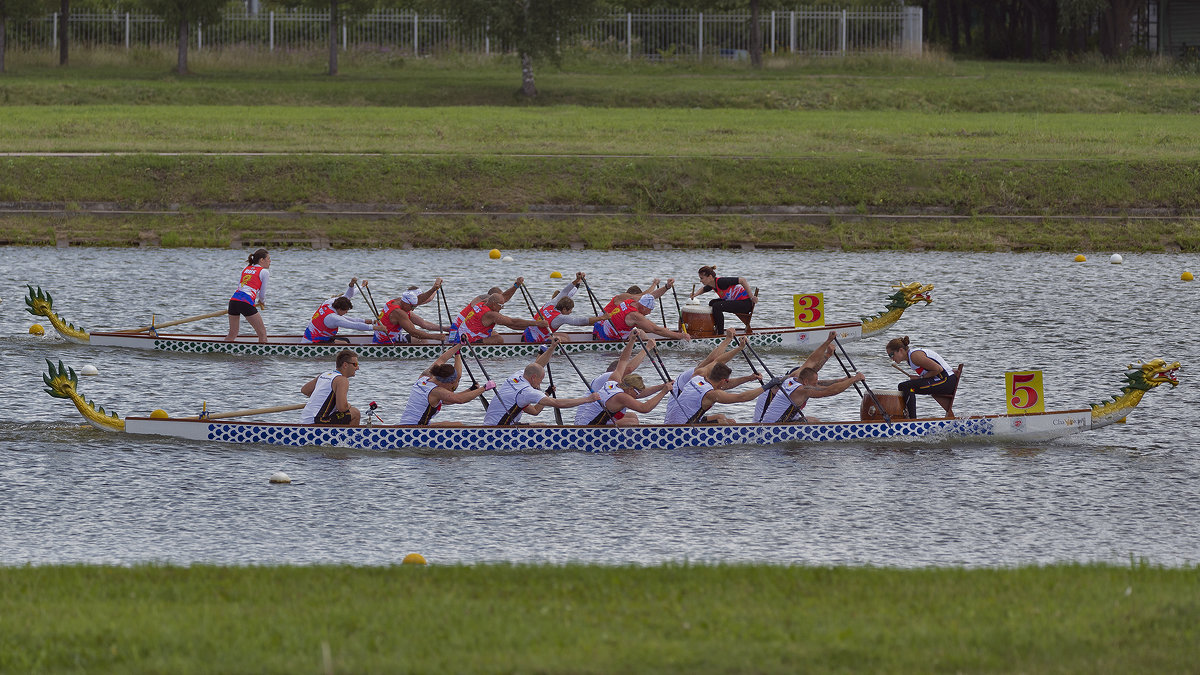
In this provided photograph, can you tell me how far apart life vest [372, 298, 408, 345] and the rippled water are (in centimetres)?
73

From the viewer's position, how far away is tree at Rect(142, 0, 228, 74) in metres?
55.6

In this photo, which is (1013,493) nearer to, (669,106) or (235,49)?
(669,106)

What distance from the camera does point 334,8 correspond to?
186 ft

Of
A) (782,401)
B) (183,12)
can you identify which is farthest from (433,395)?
(183,12)

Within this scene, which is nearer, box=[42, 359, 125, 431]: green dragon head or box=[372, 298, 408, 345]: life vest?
box=[42, 359, 125, 431]: green dragon head

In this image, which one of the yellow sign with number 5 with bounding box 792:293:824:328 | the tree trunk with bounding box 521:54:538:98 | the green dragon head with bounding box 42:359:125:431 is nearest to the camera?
the green dragon head with bounding box 42:359:125:431

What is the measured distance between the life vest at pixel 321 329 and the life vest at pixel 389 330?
0.71 meters

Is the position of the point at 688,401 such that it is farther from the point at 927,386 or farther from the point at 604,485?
the point at 927,386

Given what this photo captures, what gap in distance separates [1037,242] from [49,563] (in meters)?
28.5

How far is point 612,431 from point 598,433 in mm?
169

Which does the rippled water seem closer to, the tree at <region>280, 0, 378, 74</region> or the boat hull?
the boat hull

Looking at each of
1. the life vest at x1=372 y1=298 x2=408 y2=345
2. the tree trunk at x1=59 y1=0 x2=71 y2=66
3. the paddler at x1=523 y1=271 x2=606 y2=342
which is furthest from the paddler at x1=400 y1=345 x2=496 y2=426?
the tree trunk at x1=59 y1=0 x2=71 y2=66

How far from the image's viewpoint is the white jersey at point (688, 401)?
1902 cm

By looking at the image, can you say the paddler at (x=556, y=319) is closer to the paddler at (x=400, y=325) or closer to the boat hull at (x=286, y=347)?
the boat hull at (x=286, y=347)
